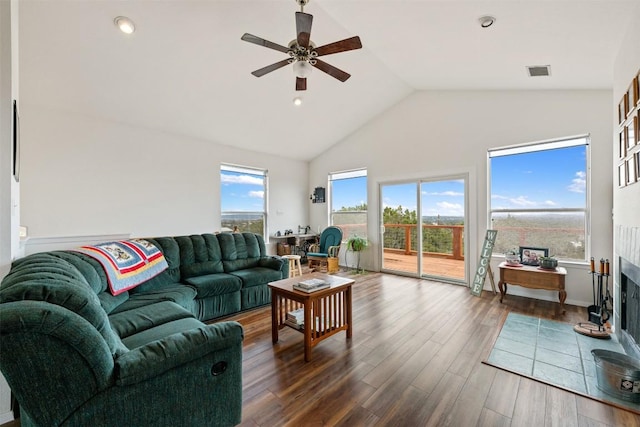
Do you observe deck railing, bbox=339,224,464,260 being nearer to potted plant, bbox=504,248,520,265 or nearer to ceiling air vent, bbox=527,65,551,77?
potted plant, bbox=504,248,520,265

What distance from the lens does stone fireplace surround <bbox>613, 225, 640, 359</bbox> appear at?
2.23 meters

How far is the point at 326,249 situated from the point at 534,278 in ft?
12.0

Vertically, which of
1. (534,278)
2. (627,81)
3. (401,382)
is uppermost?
(627,81)

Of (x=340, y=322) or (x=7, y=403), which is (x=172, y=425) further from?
(x=340, y=322)

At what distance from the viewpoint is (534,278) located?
365 centimetres

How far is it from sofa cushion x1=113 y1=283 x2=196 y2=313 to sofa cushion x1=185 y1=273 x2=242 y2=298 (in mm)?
105

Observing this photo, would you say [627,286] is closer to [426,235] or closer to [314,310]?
[426,235]

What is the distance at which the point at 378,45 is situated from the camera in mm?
3604

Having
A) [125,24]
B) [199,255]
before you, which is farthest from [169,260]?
[125,24]

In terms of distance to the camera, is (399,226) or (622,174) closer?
(622,174)

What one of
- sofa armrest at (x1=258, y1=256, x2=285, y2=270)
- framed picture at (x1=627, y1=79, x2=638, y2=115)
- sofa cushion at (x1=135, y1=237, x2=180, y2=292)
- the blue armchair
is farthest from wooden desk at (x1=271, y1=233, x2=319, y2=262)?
framed picture at (x1=627, y1=79, x2=638, y2=115)

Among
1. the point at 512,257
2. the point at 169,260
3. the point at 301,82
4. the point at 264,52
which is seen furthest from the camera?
the point at 512,257

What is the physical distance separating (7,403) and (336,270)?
190 inches

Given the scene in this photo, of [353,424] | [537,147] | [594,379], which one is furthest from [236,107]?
[594,379]
